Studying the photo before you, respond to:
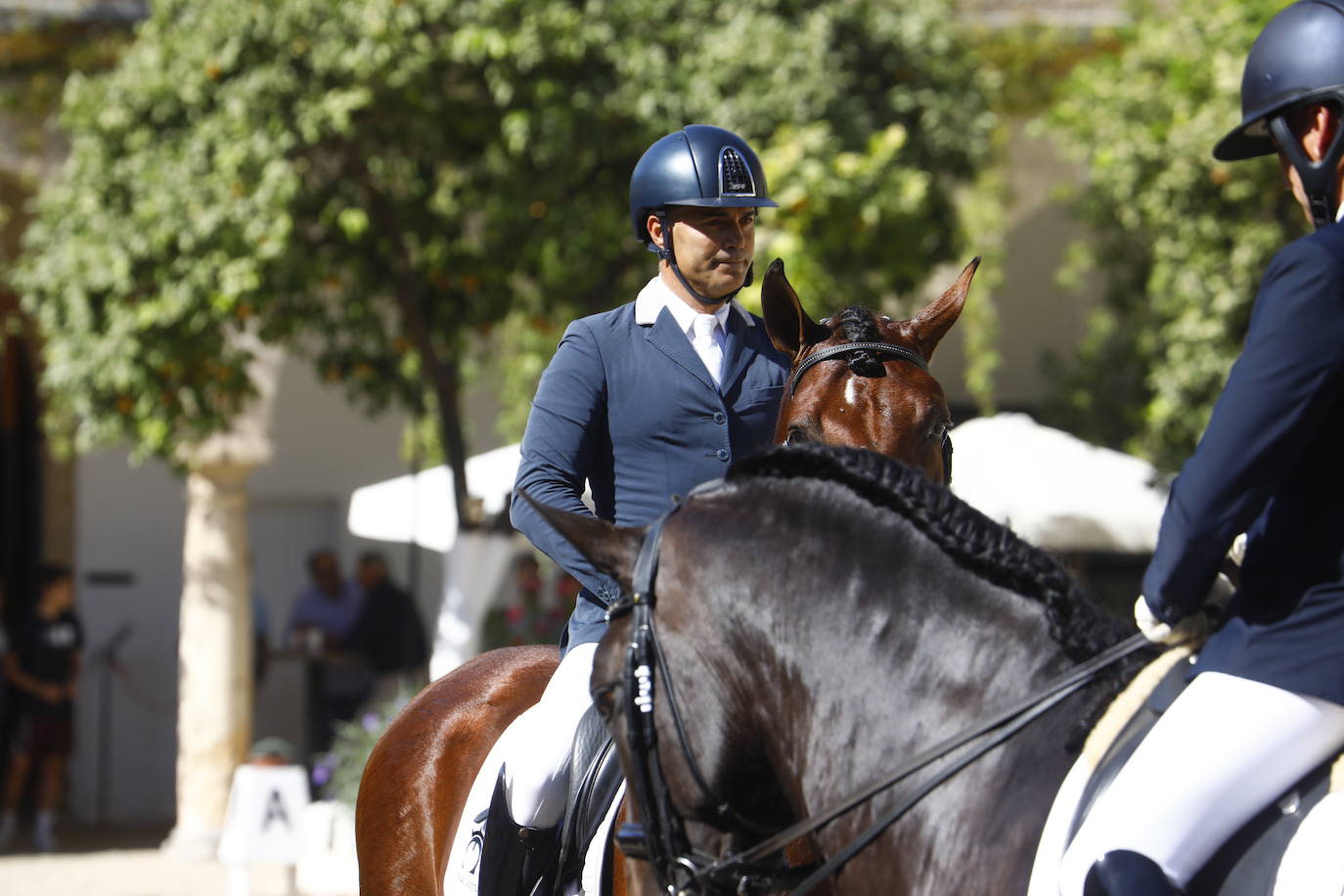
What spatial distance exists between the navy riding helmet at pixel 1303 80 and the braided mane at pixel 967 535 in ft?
1.99

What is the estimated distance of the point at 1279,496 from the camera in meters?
2.05

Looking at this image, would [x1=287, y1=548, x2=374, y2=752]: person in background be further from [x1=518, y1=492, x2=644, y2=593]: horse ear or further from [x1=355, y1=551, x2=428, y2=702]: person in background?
[x1=518, y1=492, x2=644, y2=593]: horse ear

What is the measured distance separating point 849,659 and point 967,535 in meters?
0.25

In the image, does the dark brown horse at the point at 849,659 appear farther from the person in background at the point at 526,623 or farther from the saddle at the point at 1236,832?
the person in background at the point at 526,623

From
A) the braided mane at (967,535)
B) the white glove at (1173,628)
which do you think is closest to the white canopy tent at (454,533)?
the braided mane at (967,535)

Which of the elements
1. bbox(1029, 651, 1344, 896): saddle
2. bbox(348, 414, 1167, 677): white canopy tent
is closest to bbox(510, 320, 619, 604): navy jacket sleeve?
bbox(1029, 651, 1344, 896): saddle

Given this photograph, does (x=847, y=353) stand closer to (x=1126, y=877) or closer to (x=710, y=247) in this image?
(x=710, y=247)

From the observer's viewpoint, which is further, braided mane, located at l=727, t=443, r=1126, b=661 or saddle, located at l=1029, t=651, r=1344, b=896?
braided mane, located at l=727, t=443, r=1126, b=661

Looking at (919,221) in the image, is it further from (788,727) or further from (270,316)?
(788,727)

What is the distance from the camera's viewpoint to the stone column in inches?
412

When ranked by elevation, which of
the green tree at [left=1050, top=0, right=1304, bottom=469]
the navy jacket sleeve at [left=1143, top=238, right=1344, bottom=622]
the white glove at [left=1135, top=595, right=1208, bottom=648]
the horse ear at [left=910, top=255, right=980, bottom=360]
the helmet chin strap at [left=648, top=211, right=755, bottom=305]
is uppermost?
the green tree at [left=1050, top=0, right=1304, bottom=469]

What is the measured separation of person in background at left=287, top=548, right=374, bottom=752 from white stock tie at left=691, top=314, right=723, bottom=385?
905 centimetres

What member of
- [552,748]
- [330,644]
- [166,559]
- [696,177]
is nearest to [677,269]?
[696,177]

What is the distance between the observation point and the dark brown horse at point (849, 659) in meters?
2.17
